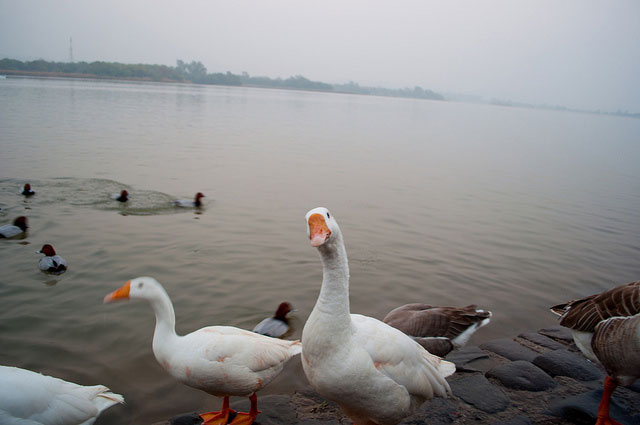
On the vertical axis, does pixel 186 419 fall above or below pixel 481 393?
below

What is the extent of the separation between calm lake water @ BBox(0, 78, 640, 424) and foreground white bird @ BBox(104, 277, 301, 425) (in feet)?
2.57

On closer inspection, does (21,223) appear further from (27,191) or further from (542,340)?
(542,340)

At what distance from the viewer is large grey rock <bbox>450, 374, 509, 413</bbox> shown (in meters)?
4.32

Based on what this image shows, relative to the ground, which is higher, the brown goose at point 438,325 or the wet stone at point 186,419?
the brown goose at point 438,325

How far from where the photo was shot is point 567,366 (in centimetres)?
513

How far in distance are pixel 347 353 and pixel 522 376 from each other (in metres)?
2.91

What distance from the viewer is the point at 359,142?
26.6m

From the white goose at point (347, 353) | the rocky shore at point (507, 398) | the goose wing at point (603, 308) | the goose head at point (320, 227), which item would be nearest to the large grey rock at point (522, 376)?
the rocky shore at point (507, 398)

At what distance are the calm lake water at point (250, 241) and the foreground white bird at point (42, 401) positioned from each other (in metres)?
0.91

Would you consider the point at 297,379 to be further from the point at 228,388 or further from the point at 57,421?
the point at 57,421

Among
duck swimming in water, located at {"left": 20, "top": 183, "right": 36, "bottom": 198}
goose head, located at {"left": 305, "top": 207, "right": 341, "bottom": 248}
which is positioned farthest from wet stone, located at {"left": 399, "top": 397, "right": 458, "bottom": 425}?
duck swimming in water, located at {"left": 20, "top": 183, "right": 36, "bottom": 198}

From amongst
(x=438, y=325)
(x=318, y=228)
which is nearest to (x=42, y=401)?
(x=318, y=228)

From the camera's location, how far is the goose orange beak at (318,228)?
282 centimetres

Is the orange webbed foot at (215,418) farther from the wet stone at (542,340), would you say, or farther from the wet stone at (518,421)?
the wet stone at (542,340)
